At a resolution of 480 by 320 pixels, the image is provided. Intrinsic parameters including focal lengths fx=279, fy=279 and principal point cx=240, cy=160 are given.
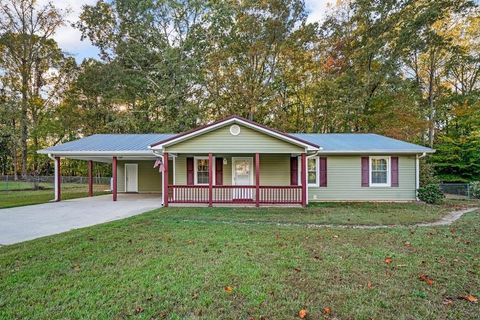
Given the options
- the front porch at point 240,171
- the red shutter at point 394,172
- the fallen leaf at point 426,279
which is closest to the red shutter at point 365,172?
the red shutter at point 394,172

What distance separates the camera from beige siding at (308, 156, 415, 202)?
13.5 metres

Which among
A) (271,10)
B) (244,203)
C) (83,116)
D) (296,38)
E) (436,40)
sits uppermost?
(271,10)

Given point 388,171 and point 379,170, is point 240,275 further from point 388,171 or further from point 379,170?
point 388,171

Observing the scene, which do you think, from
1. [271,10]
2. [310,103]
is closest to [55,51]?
[271,10]

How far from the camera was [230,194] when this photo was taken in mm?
12250

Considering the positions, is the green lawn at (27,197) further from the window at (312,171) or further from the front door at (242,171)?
the window at (312,171)

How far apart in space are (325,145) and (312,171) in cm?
155

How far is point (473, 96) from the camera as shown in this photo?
2172 cm

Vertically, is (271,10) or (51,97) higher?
(271,10)

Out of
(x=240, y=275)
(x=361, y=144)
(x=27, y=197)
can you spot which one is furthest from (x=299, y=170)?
(x=27, y=197)

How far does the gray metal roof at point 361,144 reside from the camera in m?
13.1

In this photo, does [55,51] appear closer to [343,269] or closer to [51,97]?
[51,97]

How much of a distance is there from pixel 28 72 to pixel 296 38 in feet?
86.7

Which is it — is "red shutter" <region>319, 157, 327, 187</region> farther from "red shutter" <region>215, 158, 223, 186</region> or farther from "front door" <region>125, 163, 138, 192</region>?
"front door" <region>125, 163, 138, 192</region>
